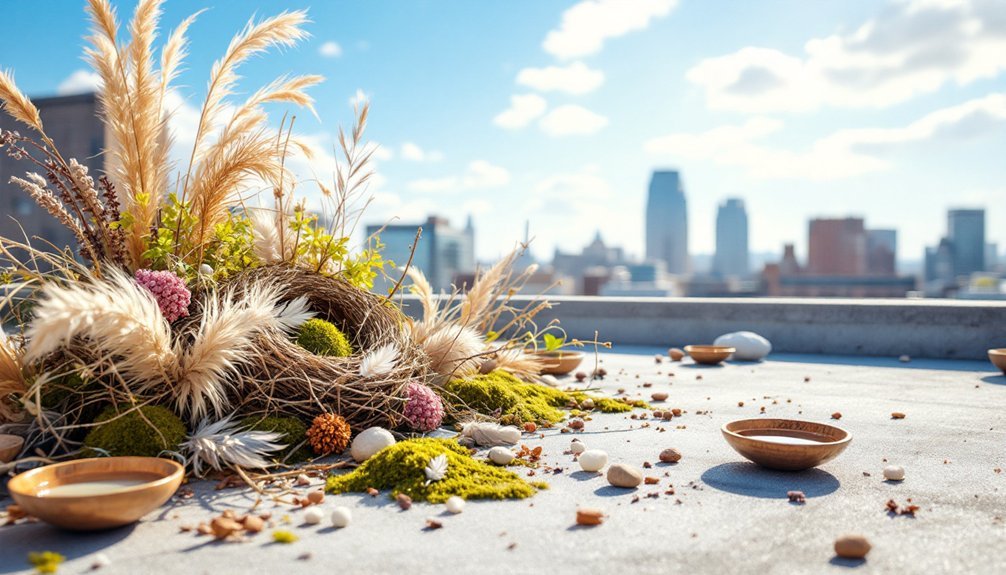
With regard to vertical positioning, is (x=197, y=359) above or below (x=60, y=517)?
above

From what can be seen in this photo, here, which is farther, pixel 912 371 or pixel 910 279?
pixel 910 279

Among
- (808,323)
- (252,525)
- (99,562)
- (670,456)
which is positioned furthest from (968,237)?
(99,562)

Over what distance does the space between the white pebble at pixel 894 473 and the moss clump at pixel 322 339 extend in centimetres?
182

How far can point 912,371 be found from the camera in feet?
13.8

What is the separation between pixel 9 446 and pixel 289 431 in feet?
2.51

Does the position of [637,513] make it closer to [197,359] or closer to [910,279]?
[197,359]

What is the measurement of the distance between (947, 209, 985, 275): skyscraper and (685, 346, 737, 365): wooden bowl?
14408 cm

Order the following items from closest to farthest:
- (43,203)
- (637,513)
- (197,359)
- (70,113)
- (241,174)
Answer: (637,513), (197,359), (43,203), (241,174), (70,113)

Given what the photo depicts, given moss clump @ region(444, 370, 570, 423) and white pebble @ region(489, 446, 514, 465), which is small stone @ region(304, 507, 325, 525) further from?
moss clump @ region(444, 370, 570, 423)

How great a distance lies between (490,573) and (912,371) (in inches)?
150

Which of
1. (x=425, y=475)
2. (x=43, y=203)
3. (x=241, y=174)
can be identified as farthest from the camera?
(x=241, y=174)

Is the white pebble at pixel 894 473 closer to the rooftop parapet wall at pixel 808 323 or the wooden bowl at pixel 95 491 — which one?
the wooden bowl at pixel 95 491

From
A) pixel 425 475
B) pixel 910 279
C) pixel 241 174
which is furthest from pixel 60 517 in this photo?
pixel 910 279

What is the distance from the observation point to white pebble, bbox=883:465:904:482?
1.96 metres
